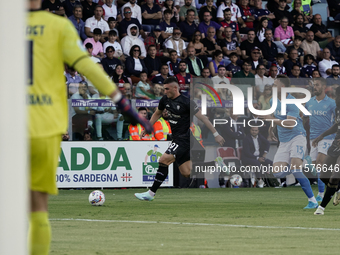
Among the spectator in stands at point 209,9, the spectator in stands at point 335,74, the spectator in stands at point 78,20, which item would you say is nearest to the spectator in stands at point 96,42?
the spectator in stands at point 78,20

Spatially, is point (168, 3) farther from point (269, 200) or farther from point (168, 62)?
point (269, 200)

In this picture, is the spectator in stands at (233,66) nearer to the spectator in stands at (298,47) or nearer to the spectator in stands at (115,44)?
the spectator in stands at (298,47)

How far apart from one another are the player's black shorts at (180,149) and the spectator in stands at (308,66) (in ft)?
28.5

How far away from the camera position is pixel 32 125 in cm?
400

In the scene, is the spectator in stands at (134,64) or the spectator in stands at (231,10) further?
the spectator in stands at (231,10)

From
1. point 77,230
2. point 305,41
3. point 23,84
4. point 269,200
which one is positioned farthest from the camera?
point 305,41

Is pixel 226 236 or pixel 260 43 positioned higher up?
pixel 260 43

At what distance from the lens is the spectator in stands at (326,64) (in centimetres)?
1984

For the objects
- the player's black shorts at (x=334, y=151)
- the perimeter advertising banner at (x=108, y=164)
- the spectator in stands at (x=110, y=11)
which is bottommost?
the perimeter advertising banner at (x=108, y=164)

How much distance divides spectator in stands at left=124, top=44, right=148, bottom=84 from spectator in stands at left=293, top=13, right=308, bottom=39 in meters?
6.89

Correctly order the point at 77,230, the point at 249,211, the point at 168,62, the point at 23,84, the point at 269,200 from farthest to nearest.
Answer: the point at 168,62 → the point at 269,200 → the point at 249,211 → the point at 77,230 → the point at 23,84

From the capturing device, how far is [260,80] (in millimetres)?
17391

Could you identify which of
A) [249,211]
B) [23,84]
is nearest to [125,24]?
[249,211]

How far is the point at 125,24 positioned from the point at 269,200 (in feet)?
25.7
